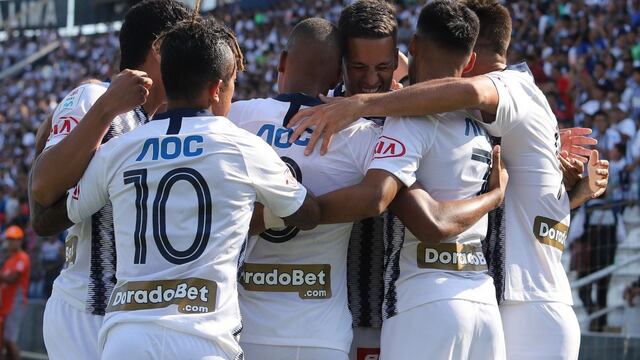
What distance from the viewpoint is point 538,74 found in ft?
55.2

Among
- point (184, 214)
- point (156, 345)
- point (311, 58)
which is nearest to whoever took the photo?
point (156, 345)

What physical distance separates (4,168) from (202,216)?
21.4 meters

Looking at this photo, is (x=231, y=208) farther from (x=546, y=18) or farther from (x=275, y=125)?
(x=546, y=18)

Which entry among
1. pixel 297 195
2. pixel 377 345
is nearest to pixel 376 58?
pixel 297 195

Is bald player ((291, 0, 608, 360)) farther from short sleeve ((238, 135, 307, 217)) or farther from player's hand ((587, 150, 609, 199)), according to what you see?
short sleeve ((238, 135, 307, 217))

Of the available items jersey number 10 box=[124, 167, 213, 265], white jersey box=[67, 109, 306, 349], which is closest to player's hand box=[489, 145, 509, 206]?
white jersey box=[67, 109, 306, 349]

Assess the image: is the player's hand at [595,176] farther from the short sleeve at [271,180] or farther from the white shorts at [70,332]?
the white shorts at [70,332]

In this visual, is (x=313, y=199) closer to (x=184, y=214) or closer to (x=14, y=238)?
(x=184, y=214)

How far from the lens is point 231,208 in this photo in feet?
12.5

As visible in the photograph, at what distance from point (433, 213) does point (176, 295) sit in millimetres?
1207

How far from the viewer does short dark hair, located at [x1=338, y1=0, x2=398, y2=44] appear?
4.71 m

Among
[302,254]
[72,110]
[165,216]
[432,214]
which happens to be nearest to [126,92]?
[72,110]

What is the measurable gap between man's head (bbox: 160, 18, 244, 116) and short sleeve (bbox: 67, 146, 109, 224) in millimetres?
369

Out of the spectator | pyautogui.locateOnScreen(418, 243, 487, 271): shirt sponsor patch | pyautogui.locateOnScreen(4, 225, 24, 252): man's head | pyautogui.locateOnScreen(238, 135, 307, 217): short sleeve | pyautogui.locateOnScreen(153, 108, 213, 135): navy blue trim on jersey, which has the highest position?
pyautogui.locateOnScreen(153, 108, 213, 135): navy blue trim on jersey
